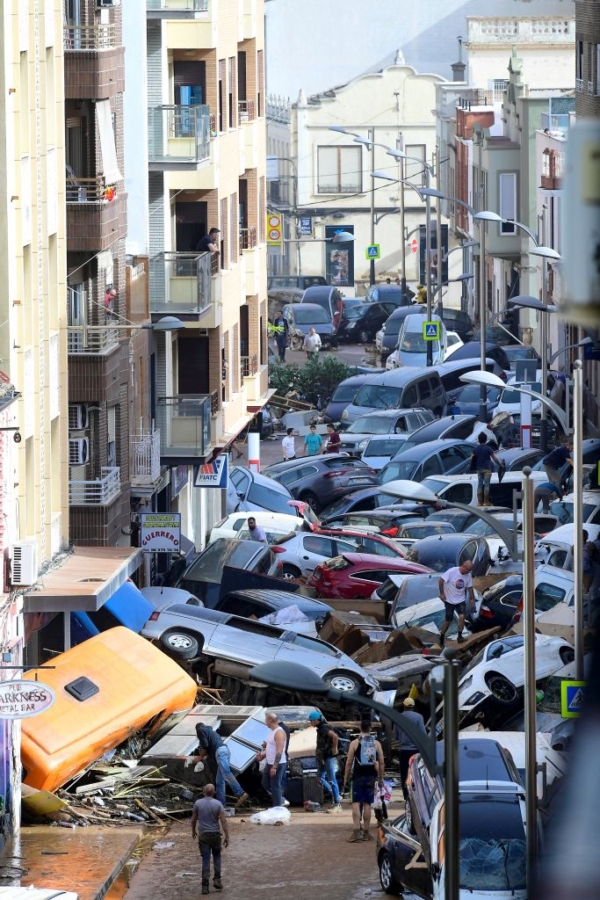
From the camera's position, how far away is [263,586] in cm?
3002

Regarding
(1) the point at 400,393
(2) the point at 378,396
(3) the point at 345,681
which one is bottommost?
(3) the point at 345,681

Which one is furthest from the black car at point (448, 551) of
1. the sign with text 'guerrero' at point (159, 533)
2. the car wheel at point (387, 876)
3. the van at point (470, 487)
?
the car wheel at point (387, 876)

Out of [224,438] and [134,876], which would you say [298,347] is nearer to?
[224,438]

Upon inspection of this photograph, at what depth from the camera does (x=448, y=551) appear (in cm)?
3294

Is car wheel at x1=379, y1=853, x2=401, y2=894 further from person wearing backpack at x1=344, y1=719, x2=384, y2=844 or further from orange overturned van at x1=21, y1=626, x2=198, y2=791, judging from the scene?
orange overturned van at x1=21, y1=626, x2=198, y2=791

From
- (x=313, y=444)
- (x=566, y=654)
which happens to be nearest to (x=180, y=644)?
(x=566, y=654)

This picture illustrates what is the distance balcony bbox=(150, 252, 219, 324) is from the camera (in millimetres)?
33875

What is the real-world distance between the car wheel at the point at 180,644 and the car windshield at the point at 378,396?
86.8 feet

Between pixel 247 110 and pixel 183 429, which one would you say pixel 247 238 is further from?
pixel 183 429

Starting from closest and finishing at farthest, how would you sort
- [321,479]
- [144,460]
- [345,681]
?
[345,681]
[144,460]
[321,479]

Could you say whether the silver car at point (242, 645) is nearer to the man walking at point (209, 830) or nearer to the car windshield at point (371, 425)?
the man walking at point (209, 830)

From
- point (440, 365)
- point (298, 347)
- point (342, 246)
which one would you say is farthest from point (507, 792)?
point (342, 246)

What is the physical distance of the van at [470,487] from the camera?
37.8m

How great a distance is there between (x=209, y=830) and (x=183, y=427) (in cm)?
1649
